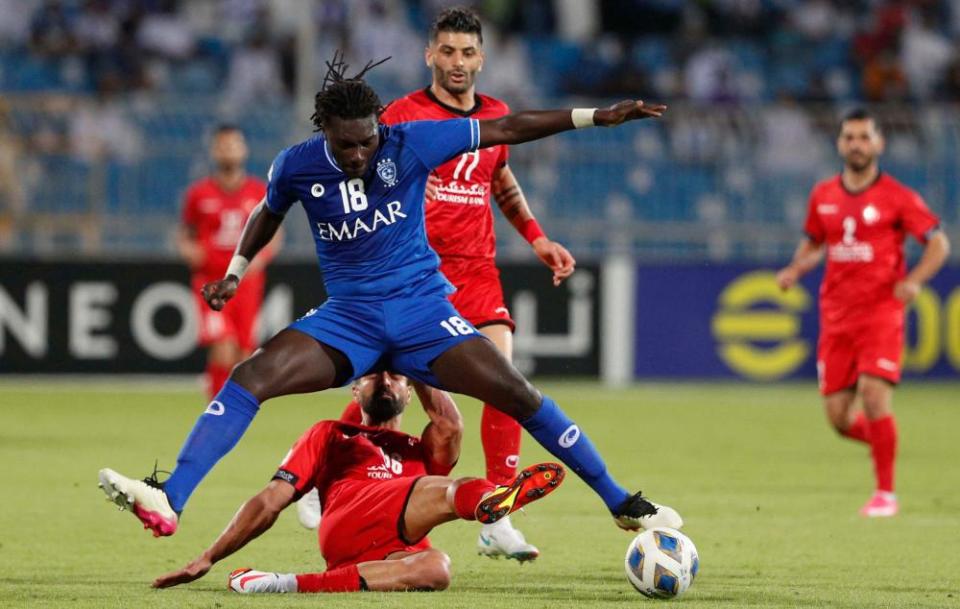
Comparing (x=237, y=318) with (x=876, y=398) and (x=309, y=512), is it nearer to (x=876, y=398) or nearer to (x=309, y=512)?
(x=876, y=398)

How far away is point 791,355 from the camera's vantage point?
18953 mm

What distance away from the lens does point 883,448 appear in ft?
33.1

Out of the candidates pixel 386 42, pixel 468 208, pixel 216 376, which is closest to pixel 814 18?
pixel 386 42

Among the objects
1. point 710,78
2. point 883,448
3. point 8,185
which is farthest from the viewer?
point 710,78

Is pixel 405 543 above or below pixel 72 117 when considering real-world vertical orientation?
below

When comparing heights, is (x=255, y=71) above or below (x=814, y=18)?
below

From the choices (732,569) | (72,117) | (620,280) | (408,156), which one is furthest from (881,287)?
(72,117)

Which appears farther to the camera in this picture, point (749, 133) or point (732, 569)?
point (749, 133)

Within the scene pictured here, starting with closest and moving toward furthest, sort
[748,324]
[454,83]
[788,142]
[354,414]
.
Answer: [354,414]
[454,83]
[748,324]
[788,142]

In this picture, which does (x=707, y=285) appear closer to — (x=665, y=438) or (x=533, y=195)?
(x=533, y=195)

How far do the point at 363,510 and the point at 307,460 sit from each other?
317 mm

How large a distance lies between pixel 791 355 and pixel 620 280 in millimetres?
2076

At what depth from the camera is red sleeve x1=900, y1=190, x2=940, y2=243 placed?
1051cm

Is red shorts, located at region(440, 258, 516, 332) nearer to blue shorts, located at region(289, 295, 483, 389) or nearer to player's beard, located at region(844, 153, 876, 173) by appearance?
blue shorts, located at region(289, 295, 483, 389)
